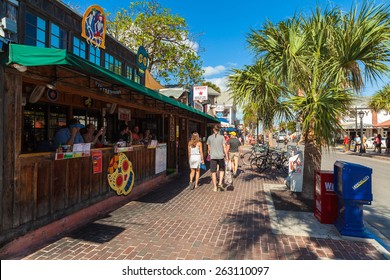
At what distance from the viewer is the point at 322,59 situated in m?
5.93

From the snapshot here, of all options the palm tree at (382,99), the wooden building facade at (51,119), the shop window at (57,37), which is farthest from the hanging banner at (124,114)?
the palm tree at (382,99)

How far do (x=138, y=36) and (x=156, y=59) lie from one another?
2557 millimetres

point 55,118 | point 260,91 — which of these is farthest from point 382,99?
point 55,118

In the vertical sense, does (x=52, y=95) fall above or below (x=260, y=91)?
below

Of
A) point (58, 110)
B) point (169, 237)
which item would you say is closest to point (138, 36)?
point (58, 110)

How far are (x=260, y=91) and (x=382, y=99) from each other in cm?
1948

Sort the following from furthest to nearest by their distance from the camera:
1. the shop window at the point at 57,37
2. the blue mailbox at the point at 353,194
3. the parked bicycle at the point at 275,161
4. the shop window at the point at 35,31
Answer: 1. the parked bicycle at the point at 275,161
2. the shop window at the point at 57,37
3. the shop window at the point at 35,31
4. the blue mailbox at the point at 353,194

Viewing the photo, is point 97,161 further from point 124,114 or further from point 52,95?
point 124,114

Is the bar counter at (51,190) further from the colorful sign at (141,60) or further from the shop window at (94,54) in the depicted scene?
the colorful sign at (141,60)

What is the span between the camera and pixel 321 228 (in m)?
4.38

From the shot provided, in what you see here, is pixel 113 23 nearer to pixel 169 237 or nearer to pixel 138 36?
pixel 138 36

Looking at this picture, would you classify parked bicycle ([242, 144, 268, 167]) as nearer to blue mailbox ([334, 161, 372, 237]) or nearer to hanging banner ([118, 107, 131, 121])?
hanging banner ([118, 107, 131, 121])

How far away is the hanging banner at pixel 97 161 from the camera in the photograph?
4801mm

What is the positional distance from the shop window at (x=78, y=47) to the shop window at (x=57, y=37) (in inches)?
17.6
